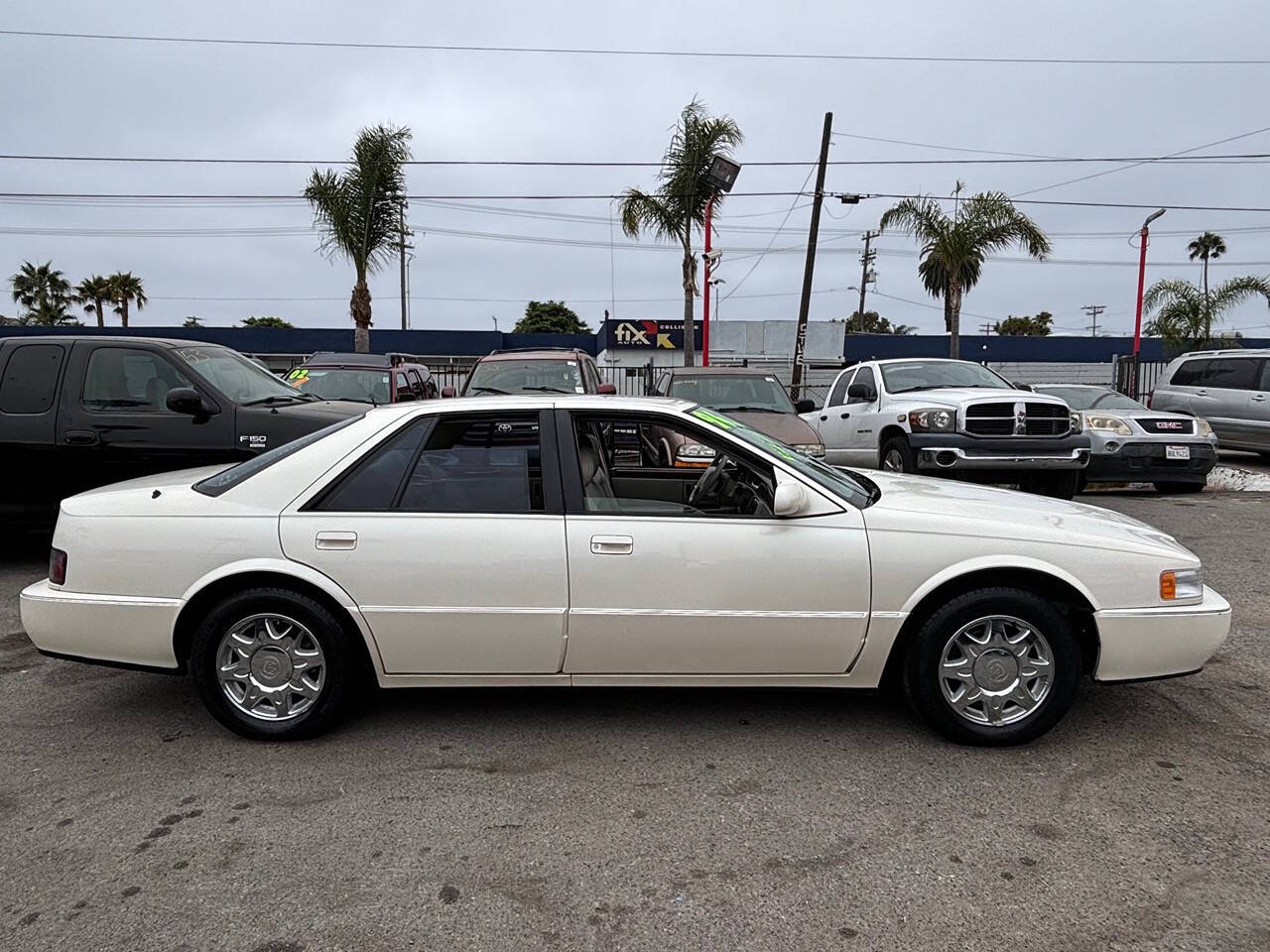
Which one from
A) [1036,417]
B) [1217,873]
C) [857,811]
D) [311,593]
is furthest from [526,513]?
[1036,417]

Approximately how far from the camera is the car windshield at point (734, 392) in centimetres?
1025

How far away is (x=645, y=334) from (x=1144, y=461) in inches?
1222

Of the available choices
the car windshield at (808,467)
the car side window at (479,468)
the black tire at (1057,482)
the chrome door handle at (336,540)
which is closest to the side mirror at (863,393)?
the black tire at (1057,482)

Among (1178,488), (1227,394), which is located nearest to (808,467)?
(1178,488)

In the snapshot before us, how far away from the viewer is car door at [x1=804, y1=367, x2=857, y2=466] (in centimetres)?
1088

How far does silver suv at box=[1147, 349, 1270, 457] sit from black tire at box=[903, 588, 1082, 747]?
461 inches

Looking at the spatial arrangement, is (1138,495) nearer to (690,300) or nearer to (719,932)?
(719,932)

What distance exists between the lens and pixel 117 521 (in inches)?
151

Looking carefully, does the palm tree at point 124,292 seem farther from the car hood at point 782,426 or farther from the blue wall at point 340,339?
the car hood at point 782,426

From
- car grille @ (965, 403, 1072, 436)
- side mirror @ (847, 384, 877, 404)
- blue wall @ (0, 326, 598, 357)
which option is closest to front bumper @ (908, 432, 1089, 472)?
car grille @ (965, 403, 1072, 436)

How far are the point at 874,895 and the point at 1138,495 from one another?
1045cm

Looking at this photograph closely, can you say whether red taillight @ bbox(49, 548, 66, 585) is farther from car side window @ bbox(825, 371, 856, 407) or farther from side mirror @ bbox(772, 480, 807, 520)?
car side window @ bbox(825, 371, 856, 407)

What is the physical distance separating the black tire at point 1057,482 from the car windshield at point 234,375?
7.30 meters

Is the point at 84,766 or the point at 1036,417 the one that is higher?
the point at 1036,417
